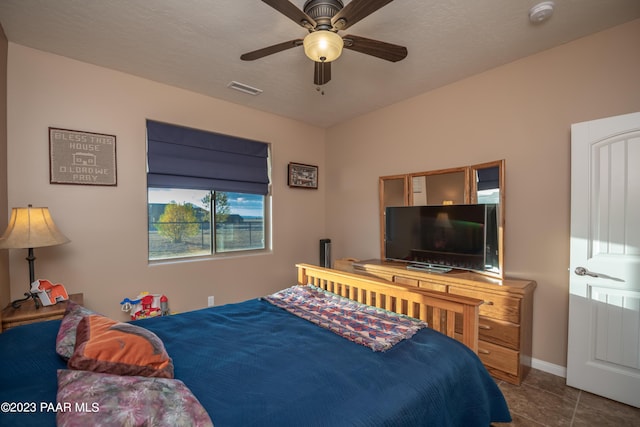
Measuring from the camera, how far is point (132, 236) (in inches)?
114

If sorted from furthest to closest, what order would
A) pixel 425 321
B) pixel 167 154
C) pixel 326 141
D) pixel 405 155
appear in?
pixel 326 141 < pixel 405 155 < pixel 167 154 < pixel 425 321

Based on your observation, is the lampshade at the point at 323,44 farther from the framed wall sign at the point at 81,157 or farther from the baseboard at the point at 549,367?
the baseboard at the point at 549,367

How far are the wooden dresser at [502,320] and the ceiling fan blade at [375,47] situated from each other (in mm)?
1860

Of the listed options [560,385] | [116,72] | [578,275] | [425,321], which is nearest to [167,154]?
[116,72]

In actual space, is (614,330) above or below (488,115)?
below

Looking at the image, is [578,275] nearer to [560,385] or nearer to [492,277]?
[492,277]

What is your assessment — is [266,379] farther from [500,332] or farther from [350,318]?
[500,332]

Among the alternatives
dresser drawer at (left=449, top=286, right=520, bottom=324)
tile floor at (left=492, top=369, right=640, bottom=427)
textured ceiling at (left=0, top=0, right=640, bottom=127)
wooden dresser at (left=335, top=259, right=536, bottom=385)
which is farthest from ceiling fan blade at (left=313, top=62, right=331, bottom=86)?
tile floor at (left=492, top=369, right=640, bottom=427)

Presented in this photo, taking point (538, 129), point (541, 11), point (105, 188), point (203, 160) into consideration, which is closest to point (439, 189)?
point (538, 129)

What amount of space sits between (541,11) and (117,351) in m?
2.98

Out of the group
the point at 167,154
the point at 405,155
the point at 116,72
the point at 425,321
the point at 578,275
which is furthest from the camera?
the point at 405,155

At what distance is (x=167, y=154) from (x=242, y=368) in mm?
2572

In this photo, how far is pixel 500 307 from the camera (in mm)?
2334

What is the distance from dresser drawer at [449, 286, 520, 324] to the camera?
7.42 feet
